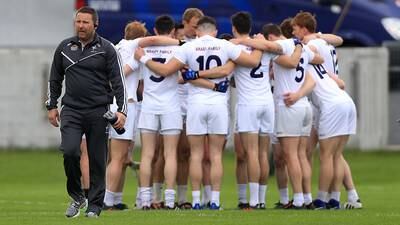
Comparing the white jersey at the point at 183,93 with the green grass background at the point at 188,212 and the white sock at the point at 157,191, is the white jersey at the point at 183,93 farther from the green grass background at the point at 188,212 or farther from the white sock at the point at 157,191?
the green grass background at the point at 188,212

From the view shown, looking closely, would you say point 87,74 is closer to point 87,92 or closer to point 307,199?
point 87,92

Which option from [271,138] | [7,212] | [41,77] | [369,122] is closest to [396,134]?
[369,122]

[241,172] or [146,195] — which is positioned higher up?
[241,172]

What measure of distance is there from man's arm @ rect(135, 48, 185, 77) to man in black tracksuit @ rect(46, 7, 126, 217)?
2611 millimetres

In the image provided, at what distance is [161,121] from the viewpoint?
1934 centimetres

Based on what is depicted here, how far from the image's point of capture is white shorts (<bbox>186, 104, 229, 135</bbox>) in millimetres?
19125

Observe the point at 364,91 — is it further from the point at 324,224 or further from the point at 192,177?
the point at 324,224

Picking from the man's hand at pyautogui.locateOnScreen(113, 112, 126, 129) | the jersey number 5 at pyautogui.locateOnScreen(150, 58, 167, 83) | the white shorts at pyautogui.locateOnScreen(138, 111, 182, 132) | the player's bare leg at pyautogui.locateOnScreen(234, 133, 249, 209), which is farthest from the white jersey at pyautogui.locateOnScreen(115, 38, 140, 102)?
the man's hand at pyautogui.locateOnScreen(113, 112, 126, 129)

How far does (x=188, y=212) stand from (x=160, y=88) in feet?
6.61

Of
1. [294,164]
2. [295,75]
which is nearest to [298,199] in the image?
[294,164]

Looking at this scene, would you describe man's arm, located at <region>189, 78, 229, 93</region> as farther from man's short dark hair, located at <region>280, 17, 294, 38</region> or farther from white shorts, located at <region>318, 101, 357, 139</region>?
man's short dark hair, located at <region>280, 17, 294, 38</region>

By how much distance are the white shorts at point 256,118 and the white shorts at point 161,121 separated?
31.1 inches

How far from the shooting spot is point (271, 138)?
65.6ft

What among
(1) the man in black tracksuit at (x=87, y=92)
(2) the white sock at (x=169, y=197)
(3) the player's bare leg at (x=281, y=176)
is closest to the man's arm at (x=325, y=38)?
(3) the player's bare leg at (x=281, y=176)
